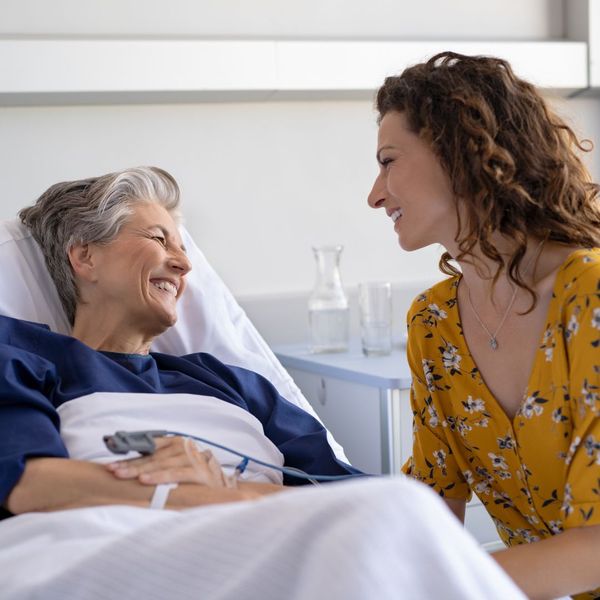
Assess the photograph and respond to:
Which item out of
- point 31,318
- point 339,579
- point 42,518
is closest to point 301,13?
point 31,318

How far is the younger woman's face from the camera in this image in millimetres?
1610

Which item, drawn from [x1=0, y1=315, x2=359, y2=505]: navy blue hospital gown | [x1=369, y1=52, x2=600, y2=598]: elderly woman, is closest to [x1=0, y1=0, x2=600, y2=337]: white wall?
[x1=0, y1=315, x2=359, y2=505]: navy blue hospital gown

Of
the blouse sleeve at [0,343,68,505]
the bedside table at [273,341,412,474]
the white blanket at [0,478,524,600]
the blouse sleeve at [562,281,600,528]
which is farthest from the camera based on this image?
the bedside table at [273,341,412,474]

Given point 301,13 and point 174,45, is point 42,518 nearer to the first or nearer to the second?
point 174,45

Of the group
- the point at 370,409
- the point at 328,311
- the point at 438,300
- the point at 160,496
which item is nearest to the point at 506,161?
the point at 438,300

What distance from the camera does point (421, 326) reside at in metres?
1.74

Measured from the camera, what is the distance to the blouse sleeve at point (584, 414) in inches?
54.0

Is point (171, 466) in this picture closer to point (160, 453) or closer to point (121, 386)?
point (160, 453)

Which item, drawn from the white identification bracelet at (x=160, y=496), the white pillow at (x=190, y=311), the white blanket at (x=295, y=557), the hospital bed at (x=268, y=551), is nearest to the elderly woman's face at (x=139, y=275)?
the white pillow at (x=190, y=311)

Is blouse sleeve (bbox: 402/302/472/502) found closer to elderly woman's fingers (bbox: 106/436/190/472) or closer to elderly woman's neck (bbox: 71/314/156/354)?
elderly woman's fingers (bbox: 106/436/190/472)

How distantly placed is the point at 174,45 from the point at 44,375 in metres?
1.30

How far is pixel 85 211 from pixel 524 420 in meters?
0.93

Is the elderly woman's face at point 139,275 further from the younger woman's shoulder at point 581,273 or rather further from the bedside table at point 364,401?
the younger woman's shoulder at point 581,273

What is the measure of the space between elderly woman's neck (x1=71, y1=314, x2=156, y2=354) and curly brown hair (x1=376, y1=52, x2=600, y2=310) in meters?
0.67
